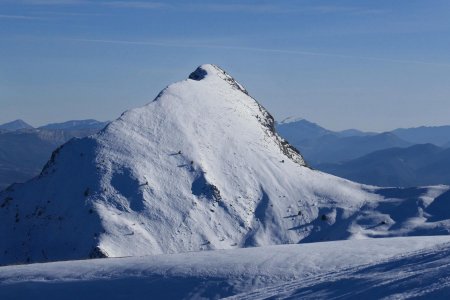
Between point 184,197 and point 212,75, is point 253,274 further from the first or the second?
point 212,75

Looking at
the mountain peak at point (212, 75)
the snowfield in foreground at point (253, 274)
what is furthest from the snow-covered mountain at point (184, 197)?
the snowfield in foreground at point (253, 274)

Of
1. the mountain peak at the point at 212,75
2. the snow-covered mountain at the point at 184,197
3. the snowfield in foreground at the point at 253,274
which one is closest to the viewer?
the snowfield in foreground at the point at 253,274

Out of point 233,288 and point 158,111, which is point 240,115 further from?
point 233,288

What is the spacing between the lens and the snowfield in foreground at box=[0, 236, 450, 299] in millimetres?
26798

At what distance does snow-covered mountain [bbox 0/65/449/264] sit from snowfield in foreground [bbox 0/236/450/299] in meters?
28.6

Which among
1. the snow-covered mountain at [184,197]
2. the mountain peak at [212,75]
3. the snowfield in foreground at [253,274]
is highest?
the mountain peak at [212,75]

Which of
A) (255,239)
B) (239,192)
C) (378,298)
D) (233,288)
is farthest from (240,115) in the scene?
(378,298)

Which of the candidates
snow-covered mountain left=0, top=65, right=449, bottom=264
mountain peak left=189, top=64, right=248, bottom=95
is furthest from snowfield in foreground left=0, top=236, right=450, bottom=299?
mountain peak left=189, top=64, right=248, bottom=95

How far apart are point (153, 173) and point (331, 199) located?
22395mm

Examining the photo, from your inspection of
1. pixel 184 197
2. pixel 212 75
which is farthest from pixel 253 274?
pixel 212 75

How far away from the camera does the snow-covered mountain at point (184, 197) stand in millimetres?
69062

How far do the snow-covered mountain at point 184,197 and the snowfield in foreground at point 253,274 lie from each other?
1124 inches

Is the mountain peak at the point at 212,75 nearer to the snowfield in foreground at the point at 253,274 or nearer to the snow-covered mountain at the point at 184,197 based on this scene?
the snow-covered mountain at the point at 184,197

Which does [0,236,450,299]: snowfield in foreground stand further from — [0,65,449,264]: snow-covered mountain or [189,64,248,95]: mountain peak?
[189,64,248,95]: mountain peak
